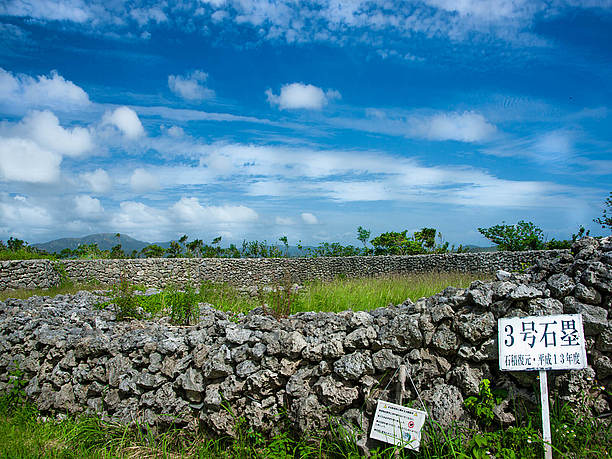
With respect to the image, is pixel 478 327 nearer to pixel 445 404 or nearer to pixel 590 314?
pixel 445 404

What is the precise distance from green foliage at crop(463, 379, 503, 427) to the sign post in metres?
0.26

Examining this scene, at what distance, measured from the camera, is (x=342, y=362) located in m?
4.10

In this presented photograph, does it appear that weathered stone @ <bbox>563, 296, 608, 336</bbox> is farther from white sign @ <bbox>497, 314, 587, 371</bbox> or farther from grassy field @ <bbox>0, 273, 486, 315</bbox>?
grassy field @ <bbox>0, 273, 486, 315</bbox>

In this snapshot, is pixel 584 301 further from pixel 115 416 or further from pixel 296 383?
pixel 115 416

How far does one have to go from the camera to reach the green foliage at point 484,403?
3.73 m

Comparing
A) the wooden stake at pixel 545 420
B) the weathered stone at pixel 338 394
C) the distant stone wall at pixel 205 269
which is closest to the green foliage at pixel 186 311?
the weathered stone at pixel 338 394

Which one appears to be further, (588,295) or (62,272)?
(62,272)

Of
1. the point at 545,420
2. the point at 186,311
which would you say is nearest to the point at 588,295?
the point at 545,420

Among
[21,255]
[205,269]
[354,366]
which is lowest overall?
[354,366]

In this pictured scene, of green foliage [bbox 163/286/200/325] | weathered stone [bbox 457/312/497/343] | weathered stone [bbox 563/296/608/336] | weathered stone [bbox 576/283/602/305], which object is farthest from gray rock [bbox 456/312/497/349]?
green foliage [bbox 163/286/200/325]

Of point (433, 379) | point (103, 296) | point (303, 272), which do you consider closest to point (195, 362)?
point (433, 379)

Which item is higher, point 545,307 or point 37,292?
point 545,307

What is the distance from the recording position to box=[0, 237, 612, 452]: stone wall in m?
3.83

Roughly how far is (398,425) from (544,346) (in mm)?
1447
